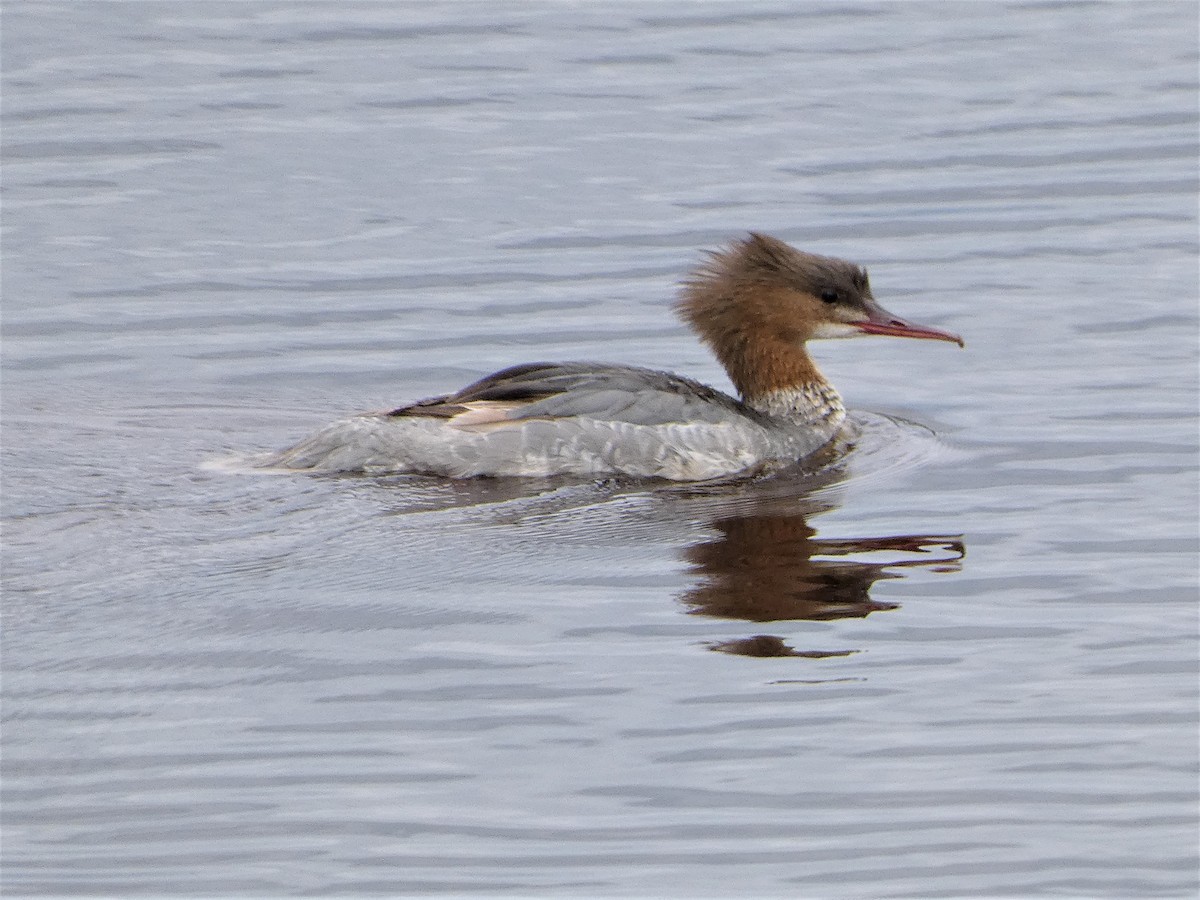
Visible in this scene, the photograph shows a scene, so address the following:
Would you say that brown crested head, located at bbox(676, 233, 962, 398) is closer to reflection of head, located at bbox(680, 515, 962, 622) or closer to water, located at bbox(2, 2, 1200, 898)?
water, located at bbox(2, 2, 1200, 898)

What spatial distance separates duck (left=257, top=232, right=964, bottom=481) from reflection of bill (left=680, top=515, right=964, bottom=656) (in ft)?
2.94

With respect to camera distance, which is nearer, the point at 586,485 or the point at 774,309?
the point at 586,485

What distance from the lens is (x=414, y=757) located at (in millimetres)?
7062

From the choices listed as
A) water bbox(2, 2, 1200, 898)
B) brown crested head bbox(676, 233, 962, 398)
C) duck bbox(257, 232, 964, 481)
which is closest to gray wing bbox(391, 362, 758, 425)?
duck bbox(257, 232, 964, 481)

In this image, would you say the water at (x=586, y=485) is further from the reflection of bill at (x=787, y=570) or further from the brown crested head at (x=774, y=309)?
the brown crested head at (x=774, y=309)

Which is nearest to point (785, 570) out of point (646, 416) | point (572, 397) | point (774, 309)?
point (646, 416)

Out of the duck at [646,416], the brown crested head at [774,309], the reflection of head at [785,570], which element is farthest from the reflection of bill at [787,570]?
the brown crested head at [774,309]

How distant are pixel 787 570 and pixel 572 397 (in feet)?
5.95

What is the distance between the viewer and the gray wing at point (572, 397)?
10461 mm

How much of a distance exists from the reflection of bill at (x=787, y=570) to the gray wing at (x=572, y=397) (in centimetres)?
93

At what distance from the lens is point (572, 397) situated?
10.5 metres

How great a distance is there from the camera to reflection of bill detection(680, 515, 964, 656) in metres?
8.48

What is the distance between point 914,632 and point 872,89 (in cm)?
972

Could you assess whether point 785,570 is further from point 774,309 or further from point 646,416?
point 774,309
